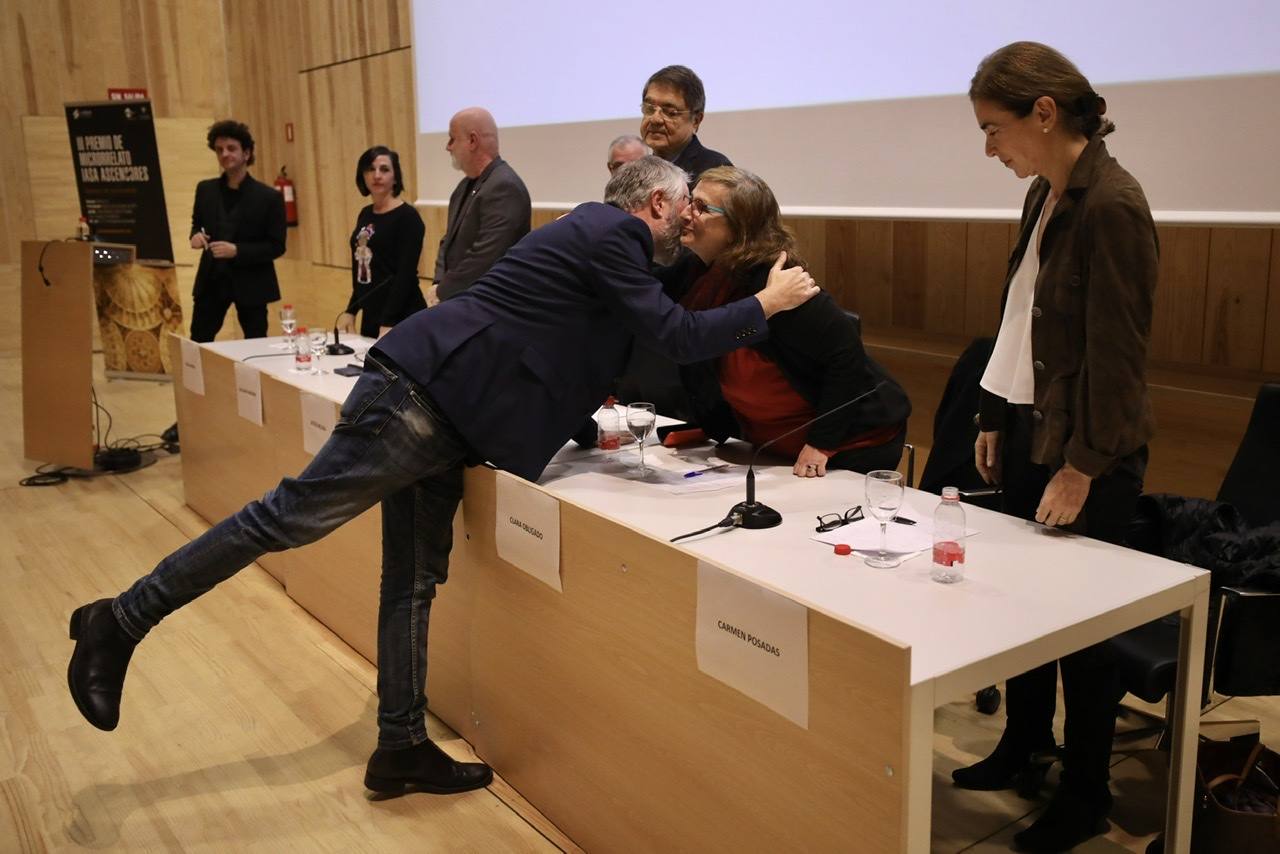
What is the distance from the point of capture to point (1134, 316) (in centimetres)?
179

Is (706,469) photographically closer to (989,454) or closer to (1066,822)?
(989,454)

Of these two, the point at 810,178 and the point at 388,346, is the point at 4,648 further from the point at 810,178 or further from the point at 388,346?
the point at 810,178

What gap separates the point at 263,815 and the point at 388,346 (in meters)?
1.02

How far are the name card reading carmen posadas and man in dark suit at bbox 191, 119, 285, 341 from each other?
3.47m

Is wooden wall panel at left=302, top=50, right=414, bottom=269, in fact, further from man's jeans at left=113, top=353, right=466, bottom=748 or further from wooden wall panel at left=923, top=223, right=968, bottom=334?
man's jeans at left=113, top=353, right=466, bottom=748

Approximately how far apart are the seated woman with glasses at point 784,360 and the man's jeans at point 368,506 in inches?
25.6

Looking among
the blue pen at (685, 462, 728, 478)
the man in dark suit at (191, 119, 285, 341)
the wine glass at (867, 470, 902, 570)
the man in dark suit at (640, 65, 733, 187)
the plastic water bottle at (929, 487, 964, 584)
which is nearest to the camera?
the plastic water bottle at (929, 487, 964, 584)

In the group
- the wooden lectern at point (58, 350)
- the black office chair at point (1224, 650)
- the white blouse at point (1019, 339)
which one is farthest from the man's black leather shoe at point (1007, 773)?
the wooden lectern at point (58, 350)

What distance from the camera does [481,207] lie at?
390cm

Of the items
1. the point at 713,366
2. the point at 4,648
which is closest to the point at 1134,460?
the point at 713,366

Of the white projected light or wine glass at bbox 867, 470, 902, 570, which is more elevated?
the white projected light

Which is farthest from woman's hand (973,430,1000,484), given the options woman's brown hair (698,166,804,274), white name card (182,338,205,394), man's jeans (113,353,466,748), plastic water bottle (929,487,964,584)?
white name card (182,338,205,394)

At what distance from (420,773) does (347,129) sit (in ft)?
18.8

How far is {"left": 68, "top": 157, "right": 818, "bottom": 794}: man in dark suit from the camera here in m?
2.13
